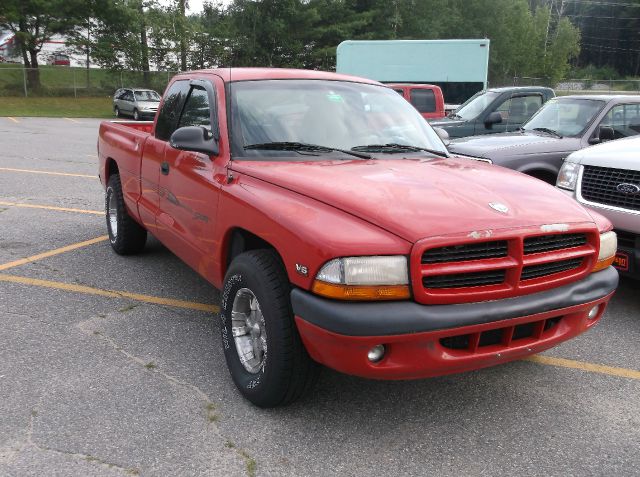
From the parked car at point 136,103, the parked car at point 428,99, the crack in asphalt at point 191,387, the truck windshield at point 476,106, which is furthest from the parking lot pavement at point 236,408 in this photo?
the parked car at point 136,103

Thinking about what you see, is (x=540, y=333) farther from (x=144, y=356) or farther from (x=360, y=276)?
(x=144, y=356)

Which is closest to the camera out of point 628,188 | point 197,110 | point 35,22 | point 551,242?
point 551,242

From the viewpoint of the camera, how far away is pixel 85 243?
6.45 meters

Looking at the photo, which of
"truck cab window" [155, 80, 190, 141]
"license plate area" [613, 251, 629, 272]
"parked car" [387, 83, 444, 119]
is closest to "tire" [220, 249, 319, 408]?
"truck cab window" [155, 80, 190, 141]

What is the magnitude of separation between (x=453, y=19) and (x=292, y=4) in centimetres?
2209

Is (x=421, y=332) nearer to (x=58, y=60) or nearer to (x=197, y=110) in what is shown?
(x=197, y=110)

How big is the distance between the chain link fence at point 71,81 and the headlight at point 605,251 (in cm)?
3705

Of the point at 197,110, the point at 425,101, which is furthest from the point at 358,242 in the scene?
the point at 425,101

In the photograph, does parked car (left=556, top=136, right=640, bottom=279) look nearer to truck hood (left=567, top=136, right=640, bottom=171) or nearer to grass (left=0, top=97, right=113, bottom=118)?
truck hood (left=567, top=136, right=640, bottom=171)

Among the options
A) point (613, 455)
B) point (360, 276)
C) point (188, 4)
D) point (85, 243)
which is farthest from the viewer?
point (188, 4)

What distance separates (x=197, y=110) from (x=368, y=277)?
91.9 inches

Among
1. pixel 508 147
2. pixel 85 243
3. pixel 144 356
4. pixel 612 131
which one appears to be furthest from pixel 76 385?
pixel 612 131

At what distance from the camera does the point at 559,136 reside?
7.46m

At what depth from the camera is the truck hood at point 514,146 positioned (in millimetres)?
6980
